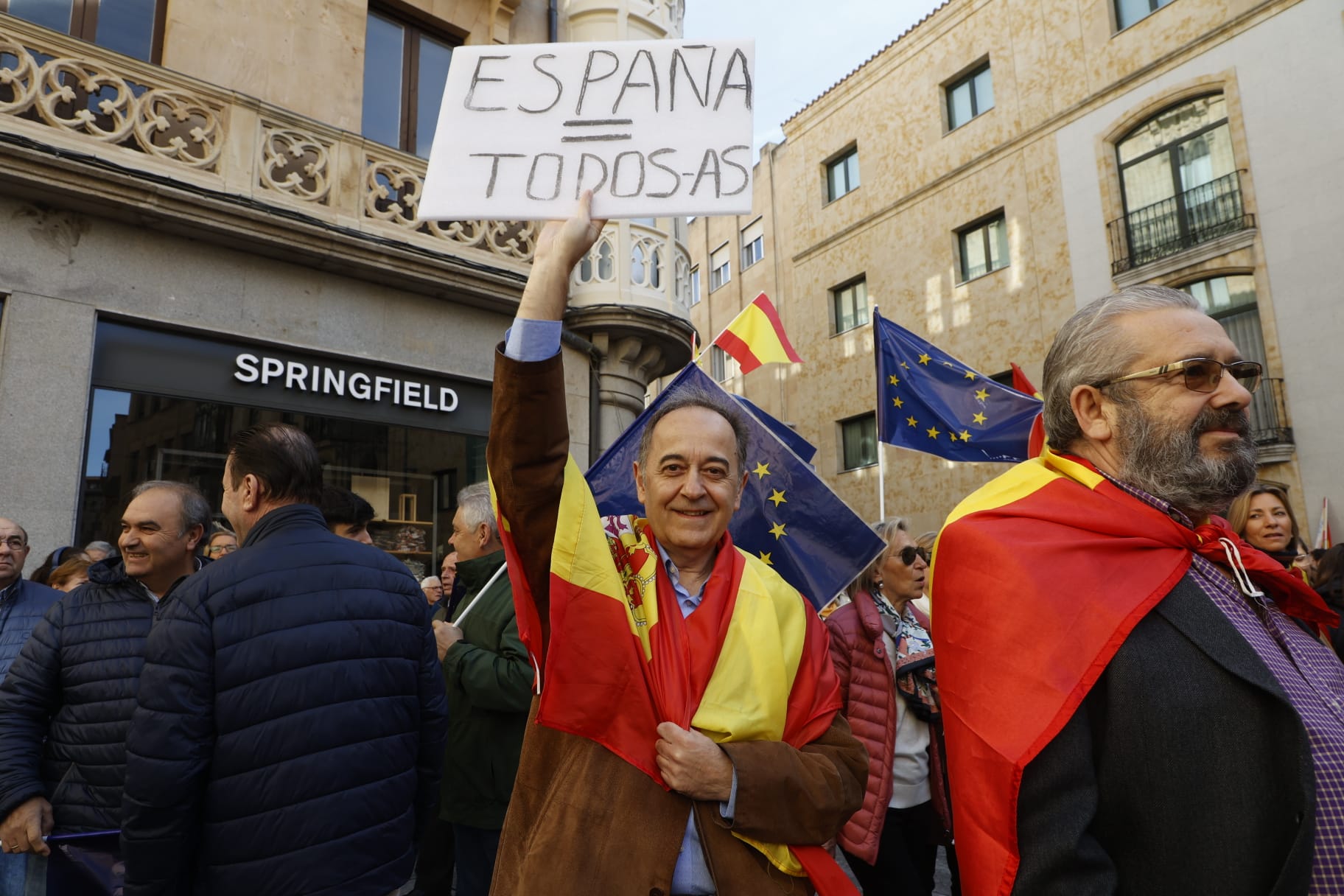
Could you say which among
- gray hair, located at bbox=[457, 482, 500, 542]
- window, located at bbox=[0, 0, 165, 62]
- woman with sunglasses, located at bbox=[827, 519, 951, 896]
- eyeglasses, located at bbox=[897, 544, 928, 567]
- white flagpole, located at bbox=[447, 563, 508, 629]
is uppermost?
window, located at bbox=[0, 0, 165, 62]

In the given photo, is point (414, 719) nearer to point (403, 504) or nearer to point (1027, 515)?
point (1027, 515)

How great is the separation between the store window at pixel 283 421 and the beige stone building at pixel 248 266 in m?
0.02

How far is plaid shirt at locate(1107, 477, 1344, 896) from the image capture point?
1464 mm

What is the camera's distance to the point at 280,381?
7887 mm

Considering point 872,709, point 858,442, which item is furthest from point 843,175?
point 872,709

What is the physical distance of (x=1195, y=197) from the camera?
16.7 m

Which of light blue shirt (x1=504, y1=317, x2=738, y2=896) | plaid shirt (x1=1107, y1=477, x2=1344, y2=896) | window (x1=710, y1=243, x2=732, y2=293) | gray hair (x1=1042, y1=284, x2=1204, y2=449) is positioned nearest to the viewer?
plaid shirt (x1=1107, y1=477, x2=1344, y2=896)

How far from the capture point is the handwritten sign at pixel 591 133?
207 centimetres

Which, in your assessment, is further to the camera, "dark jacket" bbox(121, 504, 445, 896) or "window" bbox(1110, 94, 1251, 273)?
"window" bbox(1110, 94, 1251, 273)

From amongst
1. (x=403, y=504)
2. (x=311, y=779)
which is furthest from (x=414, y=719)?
(x=403, y=504)

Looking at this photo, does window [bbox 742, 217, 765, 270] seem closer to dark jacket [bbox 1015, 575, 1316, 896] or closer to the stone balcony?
the stone balcony

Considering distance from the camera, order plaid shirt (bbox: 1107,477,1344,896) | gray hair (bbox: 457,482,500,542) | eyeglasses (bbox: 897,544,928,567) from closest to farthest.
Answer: plaid shirt (bbox: 1107,477,1344,896) → gray hair (bbox: 457,482,500,542) → eyeglasses (bbox: 897,544,928,567)

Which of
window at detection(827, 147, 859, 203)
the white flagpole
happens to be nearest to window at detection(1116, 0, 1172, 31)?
window at detection(827, 147, 859, 203)

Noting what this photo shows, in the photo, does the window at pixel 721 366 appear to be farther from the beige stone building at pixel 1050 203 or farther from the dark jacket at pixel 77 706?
the dark jacket at pixel 77 706
